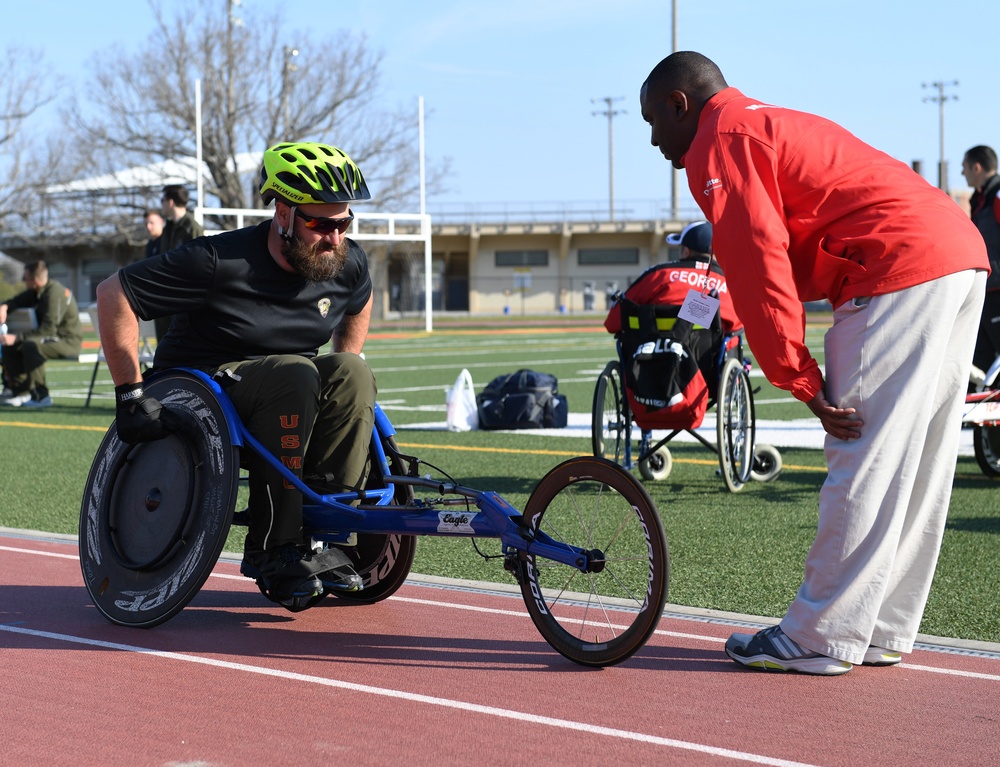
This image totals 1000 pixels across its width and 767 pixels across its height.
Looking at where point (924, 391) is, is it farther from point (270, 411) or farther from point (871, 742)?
point (270, 411)

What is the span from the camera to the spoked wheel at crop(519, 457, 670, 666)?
4.27 m

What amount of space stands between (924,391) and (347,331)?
2.44 meters

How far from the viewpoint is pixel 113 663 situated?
14.8 ft

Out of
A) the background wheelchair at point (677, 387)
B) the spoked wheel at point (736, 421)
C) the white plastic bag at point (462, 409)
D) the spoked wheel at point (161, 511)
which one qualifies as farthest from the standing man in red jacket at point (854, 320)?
the white plastic bag at point (462, 409)

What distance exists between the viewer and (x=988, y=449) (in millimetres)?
8922

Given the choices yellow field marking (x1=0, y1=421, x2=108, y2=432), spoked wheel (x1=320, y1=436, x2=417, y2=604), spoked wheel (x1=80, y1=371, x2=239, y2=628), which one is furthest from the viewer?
yellow field marking (x1=0, y1=421, x2=108, y2=432)

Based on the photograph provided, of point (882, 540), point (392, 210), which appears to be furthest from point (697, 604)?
point (392, 210)

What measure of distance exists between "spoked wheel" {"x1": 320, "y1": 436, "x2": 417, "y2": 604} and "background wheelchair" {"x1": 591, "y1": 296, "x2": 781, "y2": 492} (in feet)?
10.6

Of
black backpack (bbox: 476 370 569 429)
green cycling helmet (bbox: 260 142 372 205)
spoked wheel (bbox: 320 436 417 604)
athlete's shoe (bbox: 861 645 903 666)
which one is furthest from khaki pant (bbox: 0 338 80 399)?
athlete's shoe (bbox: 861 645 903 666)

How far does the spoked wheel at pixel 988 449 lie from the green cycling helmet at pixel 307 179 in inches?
216

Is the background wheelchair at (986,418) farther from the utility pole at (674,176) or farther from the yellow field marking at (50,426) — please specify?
the utility pole at (674,176)

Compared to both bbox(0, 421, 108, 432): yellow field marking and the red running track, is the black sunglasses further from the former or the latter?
bbox(0, 421, 108, 432): yellow field marking

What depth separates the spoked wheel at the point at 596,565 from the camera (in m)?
4.27

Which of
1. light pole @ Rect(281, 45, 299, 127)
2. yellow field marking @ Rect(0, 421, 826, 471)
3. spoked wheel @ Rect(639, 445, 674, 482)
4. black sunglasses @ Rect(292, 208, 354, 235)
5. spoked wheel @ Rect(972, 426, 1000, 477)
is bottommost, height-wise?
yellow field marking @ Rect(0, 421, 826, 471)
